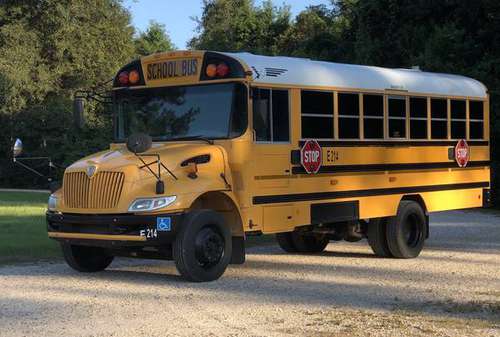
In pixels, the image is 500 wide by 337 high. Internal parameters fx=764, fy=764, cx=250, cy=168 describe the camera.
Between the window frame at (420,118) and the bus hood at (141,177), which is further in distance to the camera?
the window frame at (420,118)

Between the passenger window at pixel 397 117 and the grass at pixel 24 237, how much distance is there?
5.84 m

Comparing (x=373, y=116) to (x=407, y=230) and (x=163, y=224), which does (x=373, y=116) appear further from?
(x=163, y=224)

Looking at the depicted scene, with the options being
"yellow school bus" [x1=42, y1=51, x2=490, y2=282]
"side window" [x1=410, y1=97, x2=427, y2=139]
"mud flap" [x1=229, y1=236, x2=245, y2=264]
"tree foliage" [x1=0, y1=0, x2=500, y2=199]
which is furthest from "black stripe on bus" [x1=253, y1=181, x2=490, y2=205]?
"tree foliage" [x1=0, y1=0, x2=500, y2=199]

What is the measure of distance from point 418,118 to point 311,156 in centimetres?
281

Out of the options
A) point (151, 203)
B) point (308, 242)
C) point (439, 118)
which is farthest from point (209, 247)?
point (439, 118)

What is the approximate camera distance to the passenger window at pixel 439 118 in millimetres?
12688

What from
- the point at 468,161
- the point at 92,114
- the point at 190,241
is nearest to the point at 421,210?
the point at 468,161

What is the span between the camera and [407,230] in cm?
1247

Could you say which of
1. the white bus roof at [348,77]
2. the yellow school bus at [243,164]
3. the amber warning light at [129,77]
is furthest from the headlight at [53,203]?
the white bus roof at [348,77]

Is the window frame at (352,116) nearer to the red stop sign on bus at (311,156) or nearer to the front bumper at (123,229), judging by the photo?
the red stop sign on bus at (311,156)

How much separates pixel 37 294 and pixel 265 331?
3.25m

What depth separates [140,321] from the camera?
287 inches

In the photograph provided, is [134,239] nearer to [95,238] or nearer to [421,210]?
[95,238]

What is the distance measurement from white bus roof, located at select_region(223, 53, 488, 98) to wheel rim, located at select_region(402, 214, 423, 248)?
6.83ft
